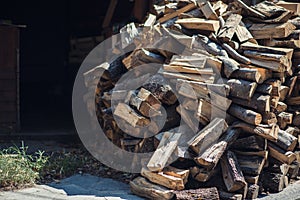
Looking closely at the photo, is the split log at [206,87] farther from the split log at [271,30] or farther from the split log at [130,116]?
the split log at [271,30]

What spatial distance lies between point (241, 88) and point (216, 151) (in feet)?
2.71

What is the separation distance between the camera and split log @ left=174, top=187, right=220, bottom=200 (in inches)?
203

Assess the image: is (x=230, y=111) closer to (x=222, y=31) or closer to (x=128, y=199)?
(x=222, y=31)

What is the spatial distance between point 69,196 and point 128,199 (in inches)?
26.7

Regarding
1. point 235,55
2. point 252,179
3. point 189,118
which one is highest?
point 235,55

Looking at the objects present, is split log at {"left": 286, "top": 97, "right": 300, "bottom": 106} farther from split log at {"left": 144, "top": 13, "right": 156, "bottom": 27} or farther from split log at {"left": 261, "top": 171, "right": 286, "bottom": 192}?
split log at {"left": 144, "top": 13, "right": 156, "bottom": 27}

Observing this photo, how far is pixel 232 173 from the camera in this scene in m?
5.49

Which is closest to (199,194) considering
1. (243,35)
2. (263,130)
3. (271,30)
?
(263,130)

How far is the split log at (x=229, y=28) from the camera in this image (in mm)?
6305

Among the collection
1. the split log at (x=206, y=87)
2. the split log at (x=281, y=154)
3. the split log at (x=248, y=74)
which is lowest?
the split log at (x=281, y=154)

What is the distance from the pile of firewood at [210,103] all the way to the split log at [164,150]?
1cm

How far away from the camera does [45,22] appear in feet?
40.8

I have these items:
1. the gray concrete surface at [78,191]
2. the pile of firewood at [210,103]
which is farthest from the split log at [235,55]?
the gray concrete surface at [78,191]

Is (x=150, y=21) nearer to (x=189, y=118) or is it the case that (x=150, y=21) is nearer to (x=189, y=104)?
(x=189, y=104)
